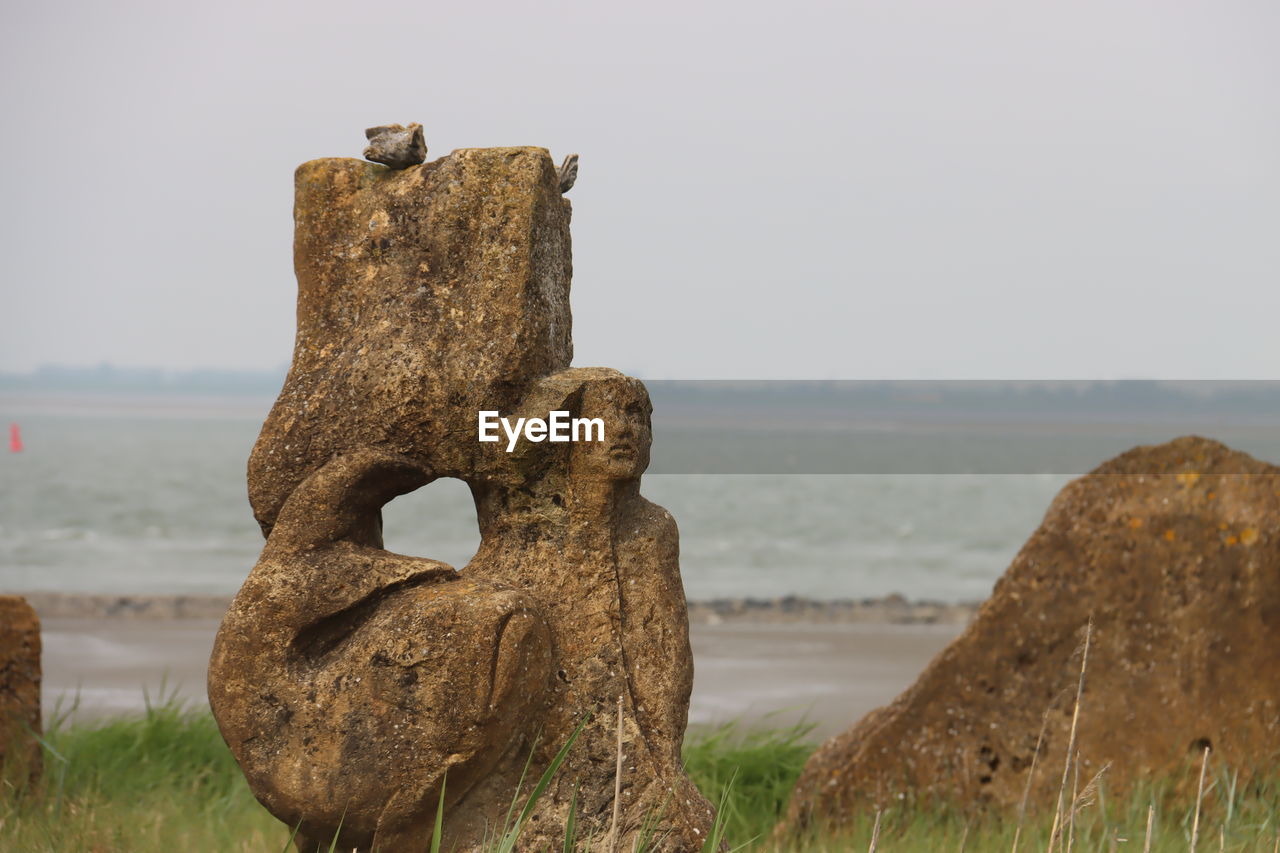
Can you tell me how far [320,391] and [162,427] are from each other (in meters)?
43.3

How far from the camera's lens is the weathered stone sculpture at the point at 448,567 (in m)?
3.34

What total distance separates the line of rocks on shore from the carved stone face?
876 centimetres

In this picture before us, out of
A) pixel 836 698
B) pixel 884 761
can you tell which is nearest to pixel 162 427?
pixel 836 698

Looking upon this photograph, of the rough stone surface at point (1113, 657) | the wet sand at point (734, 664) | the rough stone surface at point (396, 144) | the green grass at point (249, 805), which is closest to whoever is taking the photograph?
the rough stone surface at point (396, 144)

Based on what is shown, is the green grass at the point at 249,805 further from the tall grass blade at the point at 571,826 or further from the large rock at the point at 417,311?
the large rock at the point at 417,311

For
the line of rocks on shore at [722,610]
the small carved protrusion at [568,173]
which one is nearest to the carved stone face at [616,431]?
the small carved protrusion at [568,173]

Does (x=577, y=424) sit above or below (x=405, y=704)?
above

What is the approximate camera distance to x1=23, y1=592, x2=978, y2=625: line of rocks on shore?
41.1ft

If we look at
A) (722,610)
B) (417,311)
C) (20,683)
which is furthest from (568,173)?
(722,610)

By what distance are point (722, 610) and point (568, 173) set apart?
366 inches

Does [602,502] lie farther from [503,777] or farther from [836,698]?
[836,698]

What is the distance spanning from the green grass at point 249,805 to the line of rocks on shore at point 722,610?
6380 mm

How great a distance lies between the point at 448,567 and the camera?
3.47 metres

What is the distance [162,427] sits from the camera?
146ft
